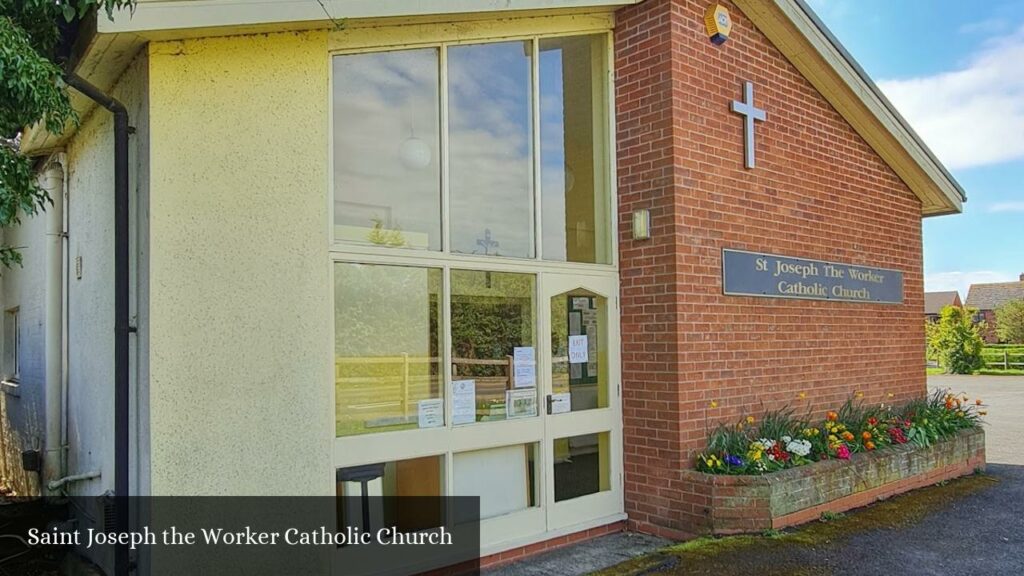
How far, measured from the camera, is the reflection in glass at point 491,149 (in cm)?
545

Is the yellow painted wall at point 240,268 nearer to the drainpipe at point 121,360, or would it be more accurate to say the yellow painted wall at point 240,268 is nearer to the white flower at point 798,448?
the drainpipe at point 121,360

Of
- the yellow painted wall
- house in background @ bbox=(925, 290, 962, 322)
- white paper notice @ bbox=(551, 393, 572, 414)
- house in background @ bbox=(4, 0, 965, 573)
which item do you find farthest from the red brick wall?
house in background @ bbox=(925, 290, 962, 322)

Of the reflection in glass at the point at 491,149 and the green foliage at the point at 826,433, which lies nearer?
the reflection in glass at the point at 491,149

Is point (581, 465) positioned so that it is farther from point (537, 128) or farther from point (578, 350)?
point (537, 128)

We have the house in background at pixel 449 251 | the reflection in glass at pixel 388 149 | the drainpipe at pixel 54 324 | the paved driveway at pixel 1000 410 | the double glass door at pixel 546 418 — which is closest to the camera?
the house in background at pixel 449 251

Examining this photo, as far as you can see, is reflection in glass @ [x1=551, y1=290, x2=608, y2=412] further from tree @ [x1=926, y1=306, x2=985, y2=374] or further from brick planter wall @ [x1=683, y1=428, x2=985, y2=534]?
tree @ [x1=926, y1=306, x2=985, y2=374]

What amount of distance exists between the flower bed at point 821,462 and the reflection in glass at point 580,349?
100 centimetres

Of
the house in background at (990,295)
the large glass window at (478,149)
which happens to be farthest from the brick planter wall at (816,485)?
the house in background at (990,295)

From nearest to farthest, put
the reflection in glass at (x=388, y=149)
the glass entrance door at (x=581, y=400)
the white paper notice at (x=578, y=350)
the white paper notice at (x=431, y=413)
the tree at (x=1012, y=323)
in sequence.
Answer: the reflection in glass at (x=388, y=149) < the white paper notice at (x=431, y=413) < the glass entrance door at (x=581, y=400) < the white paper notice at (x=578, y=350) < the tree at (x=1012, y=323)

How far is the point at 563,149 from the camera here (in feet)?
20.4

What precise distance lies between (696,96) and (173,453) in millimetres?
4747

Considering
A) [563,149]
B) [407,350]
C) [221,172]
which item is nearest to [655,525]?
[407,350]

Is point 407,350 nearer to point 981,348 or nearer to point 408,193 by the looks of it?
point 408,193

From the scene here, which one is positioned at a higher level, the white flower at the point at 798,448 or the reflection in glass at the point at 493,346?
the reflection in glass at the point at 493,346
